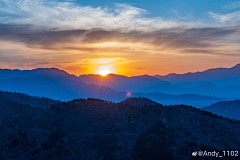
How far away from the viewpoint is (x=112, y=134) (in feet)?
105

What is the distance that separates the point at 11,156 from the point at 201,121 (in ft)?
110

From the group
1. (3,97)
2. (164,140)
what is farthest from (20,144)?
(3,97)

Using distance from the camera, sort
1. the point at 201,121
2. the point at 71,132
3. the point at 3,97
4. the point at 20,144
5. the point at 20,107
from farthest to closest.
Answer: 1. the point at 3,97
2. the point at 20,107
3. the point at 201,121
4. the point at 71,132
5. the point at 20,144

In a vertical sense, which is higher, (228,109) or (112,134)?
(228,109)

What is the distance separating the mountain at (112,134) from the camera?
87.3ft

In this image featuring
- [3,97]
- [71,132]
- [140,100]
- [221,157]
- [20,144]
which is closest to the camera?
[221,157]

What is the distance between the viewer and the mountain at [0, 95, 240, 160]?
26609 mm

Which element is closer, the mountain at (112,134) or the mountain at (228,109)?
Answer: the mountain at (112,134)

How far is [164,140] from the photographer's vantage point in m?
29.6

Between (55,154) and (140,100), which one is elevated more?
(140,100)

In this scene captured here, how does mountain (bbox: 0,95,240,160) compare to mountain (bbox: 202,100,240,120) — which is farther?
mountain (bbox: 202,100,240,120)

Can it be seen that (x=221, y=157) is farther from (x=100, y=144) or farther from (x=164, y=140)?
(x=100, y=144)

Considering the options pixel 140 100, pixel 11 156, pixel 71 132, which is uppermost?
pixel 140 100

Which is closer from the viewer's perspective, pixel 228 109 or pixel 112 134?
pixel 112 134
